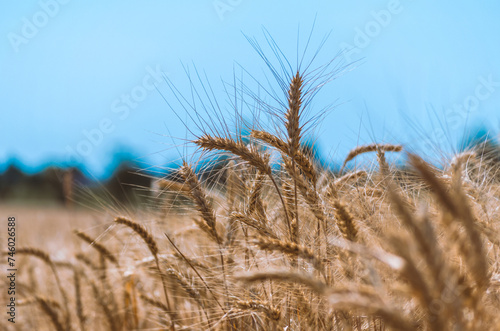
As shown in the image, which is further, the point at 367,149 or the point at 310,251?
the point at 367,149

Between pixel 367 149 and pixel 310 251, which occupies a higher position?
pixel 367 149

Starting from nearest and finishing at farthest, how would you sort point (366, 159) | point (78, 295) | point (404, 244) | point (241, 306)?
point (404, 244), point (241, 306), point (366, 159), point (78, 295)

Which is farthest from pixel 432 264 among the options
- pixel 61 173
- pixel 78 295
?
pixel 61 173

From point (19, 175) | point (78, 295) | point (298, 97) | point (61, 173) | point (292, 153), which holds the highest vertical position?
point (19, 175)

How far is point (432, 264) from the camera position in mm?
615

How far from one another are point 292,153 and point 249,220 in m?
0.34

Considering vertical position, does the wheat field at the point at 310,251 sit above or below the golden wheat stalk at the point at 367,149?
below

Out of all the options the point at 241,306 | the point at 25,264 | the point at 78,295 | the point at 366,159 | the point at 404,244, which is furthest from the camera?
the point at 25,264

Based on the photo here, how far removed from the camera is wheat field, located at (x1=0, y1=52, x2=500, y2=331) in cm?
67

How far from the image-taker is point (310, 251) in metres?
1.15

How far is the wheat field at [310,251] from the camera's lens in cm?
67

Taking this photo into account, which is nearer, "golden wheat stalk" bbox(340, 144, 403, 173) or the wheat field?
the wheat field

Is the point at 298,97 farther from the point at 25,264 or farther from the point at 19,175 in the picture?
the point at 19,175

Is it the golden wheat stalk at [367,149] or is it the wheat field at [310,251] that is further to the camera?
the golden wheat stalk at [367,149]
